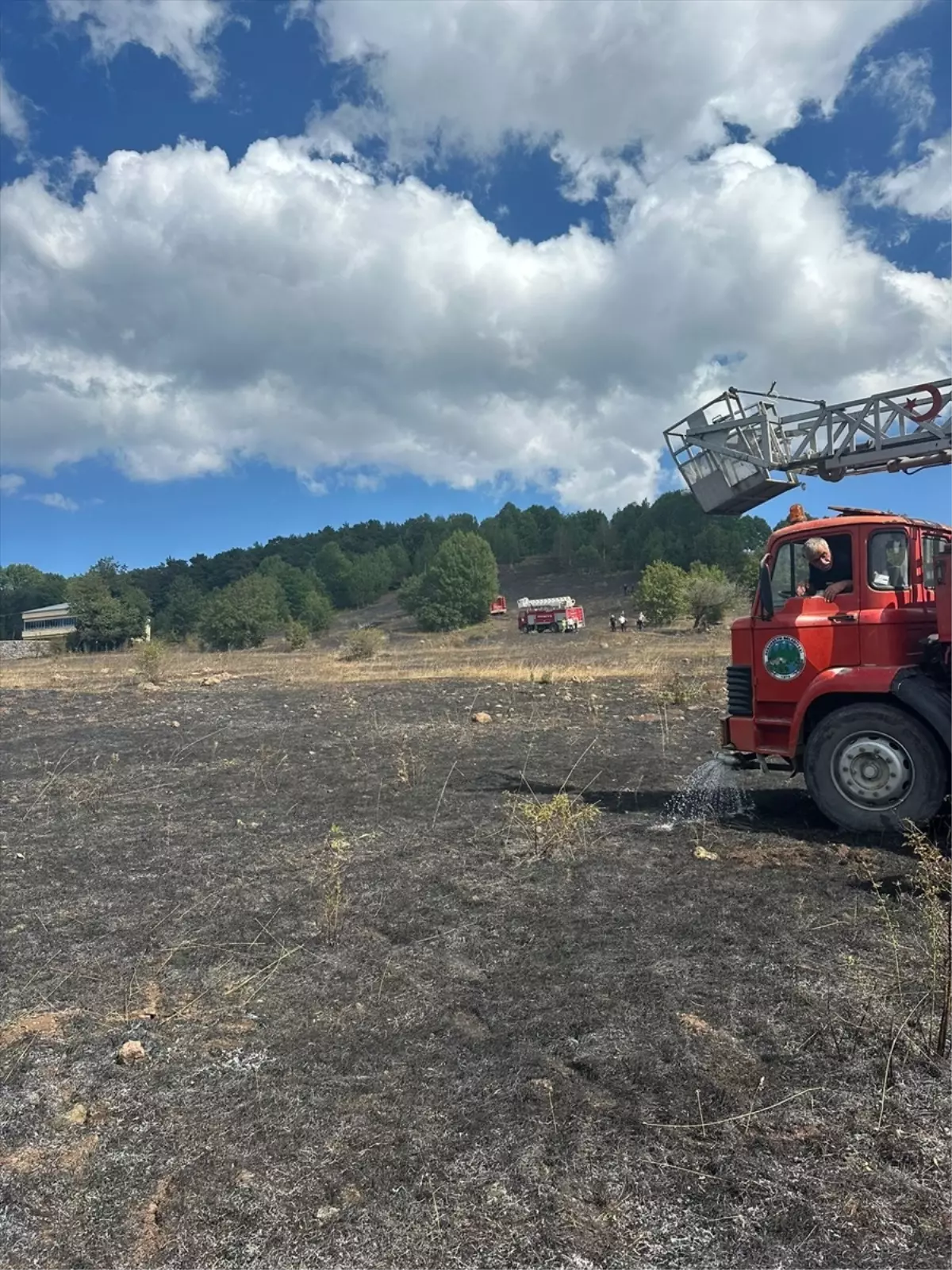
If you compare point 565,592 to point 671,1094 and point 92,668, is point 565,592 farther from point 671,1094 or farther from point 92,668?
point 671,1094

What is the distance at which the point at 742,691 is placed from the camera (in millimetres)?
7082

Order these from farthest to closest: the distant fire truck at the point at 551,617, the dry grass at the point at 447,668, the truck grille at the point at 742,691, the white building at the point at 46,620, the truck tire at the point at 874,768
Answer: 1. the white building at the point at 46,620
2. the distant fire truck at the point at 551,617
3. the dry grass at the point at 447,668
4. the truck grille at the point at 742,691
5. the truck tire at the point at 874,768

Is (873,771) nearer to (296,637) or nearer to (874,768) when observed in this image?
(874,768)

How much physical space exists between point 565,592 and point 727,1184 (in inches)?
3992

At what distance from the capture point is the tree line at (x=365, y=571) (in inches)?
2697

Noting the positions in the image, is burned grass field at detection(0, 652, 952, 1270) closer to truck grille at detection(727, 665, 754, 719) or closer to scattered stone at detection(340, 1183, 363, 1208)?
scattered stone at detection(340, 1183, 363, 1208)

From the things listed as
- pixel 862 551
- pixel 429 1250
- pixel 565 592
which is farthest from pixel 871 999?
pixel 565 592

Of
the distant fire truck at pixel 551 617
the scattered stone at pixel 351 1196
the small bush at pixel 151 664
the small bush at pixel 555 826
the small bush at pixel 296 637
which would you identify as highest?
the distant fire truck at pixel 551 617

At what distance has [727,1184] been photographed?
2.56 metres

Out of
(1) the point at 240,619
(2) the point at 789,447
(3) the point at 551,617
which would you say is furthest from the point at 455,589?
(2) the point at 789,447

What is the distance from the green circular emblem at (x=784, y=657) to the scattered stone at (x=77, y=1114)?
5.72 meters

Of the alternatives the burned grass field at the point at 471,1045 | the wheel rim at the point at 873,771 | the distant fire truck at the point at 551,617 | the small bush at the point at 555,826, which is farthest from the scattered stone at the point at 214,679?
the distant fire truck at the point at 551,617

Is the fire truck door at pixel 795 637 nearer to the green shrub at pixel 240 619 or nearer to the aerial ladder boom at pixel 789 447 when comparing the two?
the aerial ladder boom at pixel 789 447

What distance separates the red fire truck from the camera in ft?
20.2
